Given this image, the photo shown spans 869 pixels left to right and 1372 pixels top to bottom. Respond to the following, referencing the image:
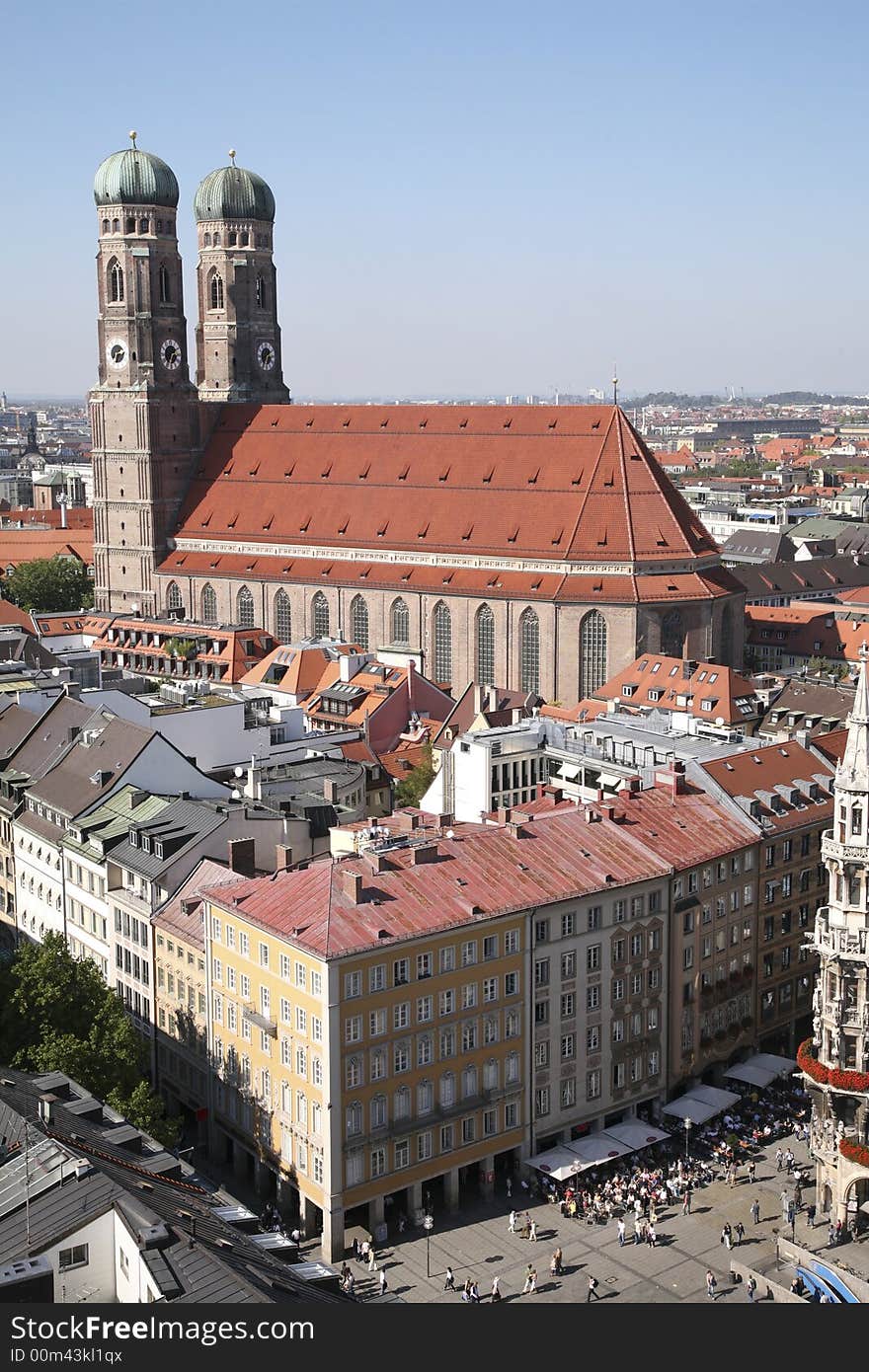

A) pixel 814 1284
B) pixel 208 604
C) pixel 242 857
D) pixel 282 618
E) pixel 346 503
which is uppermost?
pixel 346 503

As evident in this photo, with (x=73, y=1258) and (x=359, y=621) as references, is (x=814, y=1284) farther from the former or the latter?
(x=359, y=621)

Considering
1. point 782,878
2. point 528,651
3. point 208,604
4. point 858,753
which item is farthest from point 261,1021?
point 208,604

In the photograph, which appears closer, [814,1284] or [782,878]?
[814,1284]

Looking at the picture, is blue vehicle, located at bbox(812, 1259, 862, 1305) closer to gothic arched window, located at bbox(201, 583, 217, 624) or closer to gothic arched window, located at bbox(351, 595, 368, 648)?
gothic arched window, located at bbox(351, 595, 368, 648)

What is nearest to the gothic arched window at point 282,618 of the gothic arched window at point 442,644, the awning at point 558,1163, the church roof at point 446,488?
the church roof at point 446,488

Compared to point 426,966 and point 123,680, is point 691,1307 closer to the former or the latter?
point 426,966

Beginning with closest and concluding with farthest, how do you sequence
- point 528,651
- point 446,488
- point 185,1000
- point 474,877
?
1. point 474,877
2. point 185,1000
3. point 528,651
4. point 446,488

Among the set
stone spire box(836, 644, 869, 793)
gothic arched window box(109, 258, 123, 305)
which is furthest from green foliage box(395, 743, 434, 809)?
gothic arched window box(109, 258, 123, 305)
